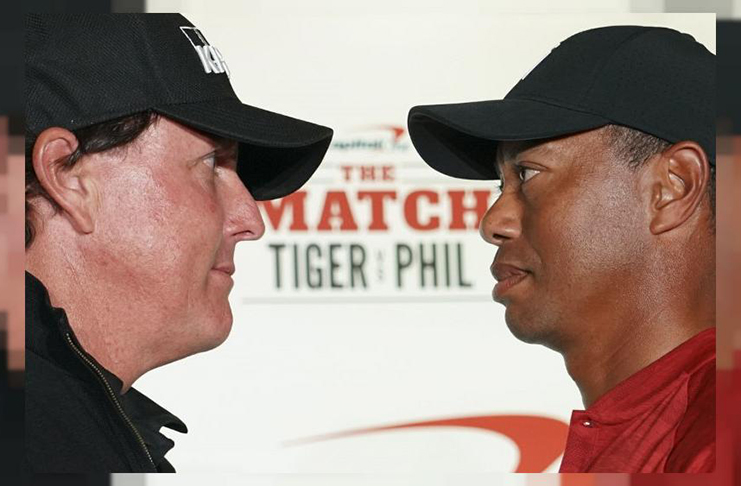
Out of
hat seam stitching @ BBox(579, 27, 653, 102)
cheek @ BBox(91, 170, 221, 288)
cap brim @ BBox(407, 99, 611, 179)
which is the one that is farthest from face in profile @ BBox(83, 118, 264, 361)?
hat seam stitching @ BBox(579, 27, 653, 102)

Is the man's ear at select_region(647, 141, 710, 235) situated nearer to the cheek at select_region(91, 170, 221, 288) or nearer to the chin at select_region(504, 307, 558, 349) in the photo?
the chin at select_region(504, 307, 558, 349)

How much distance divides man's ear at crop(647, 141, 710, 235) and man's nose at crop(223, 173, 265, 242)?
78 cm

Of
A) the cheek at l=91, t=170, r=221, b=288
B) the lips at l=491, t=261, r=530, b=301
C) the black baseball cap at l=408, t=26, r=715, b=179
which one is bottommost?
the lips at l=491, t=261, r=530, b=301

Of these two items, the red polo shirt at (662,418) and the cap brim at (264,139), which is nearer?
the cap brim at (264,139)

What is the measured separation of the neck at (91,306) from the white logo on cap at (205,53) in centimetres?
42

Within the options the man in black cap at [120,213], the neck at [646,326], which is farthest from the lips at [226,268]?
the neck at [646,326]

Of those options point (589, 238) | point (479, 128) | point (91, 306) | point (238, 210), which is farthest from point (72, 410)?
point (589, 238)

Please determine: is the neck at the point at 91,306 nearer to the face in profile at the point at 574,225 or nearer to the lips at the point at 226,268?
Answer: the lips at the point at 226,268

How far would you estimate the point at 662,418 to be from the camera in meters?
2.03

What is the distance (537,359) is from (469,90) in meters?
0.59

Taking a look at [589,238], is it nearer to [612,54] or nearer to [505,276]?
[505,276]

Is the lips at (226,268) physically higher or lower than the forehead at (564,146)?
lower

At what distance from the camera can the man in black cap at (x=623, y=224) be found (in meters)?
2.04

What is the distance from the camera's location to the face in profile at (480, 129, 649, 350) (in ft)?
6.80
